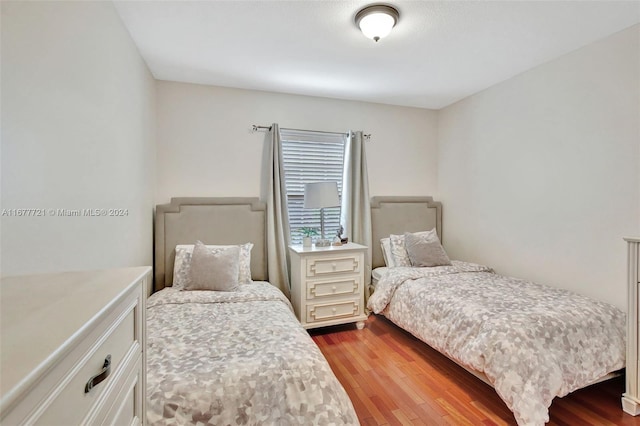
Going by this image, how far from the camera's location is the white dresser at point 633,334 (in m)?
1.81

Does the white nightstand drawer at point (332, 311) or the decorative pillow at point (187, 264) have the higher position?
the decorative pillow at point (187, 264)

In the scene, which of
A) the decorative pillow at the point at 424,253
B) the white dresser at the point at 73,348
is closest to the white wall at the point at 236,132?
the decorative pillow at the point at 424,253

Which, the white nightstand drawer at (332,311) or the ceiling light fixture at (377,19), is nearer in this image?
the ceiling light fixture at (377,19)

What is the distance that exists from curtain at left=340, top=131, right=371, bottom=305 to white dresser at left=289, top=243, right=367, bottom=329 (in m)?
0.44

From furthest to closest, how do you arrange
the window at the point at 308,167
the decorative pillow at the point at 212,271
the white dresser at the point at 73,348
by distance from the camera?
the window at the point at 308,167, the decorative pillow at the point at 212,271, the white dresser at the point at 73,348

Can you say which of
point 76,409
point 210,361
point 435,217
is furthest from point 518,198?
point 76,409

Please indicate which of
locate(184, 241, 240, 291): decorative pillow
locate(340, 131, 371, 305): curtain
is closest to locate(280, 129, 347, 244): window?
locate(340, 131, 371, 305): curtain

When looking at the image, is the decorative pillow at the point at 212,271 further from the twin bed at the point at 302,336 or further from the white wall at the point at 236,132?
the white wall at the point at 236,132

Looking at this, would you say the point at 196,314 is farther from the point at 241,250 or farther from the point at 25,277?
the point at 25,277

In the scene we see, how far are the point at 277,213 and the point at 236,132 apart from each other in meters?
0.97

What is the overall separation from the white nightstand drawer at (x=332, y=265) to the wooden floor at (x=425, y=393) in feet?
2.17

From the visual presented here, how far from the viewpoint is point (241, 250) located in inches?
115

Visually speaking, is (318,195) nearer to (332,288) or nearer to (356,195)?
(356,195)

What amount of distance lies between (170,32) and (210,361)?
7.21ft
